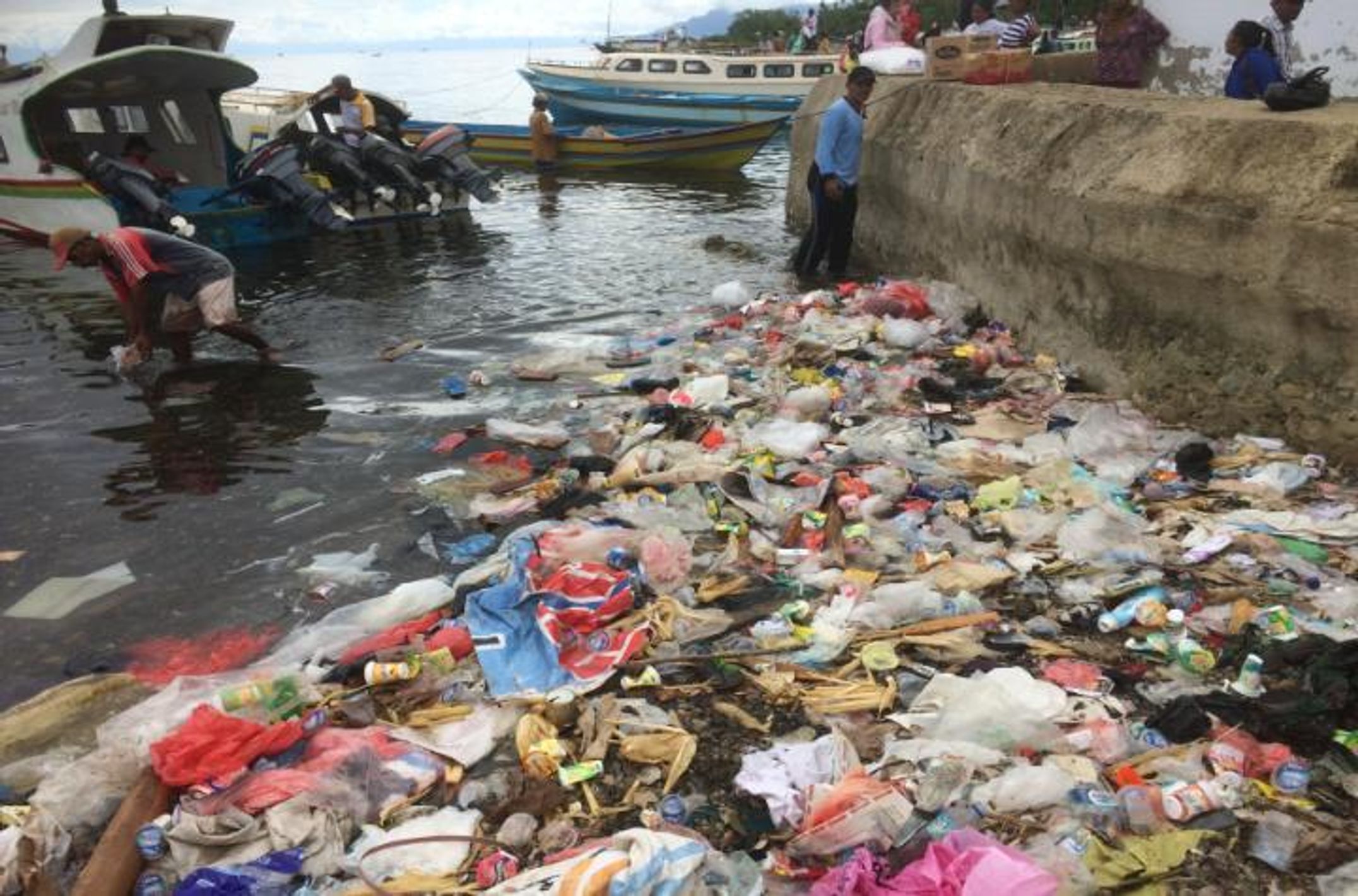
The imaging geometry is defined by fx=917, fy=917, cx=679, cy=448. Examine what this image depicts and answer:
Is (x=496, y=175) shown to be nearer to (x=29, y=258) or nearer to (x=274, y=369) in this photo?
(x=29, y=258)

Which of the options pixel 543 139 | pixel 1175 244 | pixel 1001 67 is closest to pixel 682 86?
pixel 543 139

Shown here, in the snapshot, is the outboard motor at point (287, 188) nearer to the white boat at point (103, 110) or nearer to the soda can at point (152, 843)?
the white boat at point (103, 110)

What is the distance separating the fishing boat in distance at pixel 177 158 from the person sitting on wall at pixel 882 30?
628 cm

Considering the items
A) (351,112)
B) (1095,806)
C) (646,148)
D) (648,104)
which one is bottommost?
(1095,806)

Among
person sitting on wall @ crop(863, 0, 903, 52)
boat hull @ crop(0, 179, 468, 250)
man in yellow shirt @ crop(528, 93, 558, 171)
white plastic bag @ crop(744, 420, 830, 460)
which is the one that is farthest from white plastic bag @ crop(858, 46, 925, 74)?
man in yellow shirt @ crop(528, 93, 558, 171)

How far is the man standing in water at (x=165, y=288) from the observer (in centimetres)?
658

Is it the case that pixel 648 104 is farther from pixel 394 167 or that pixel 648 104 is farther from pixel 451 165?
pixel 394 167

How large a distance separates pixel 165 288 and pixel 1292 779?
7469mm

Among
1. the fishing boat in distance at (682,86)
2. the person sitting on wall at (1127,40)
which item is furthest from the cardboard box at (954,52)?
the fishing boat in distance at (682,86)

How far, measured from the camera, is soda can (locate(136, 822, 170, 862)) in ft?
8.68

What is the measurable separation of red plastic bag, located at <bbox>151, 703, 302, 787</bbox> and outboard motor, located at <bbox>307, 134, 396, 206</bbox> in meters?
11.5

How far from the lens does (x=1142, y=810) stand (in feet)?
8.22

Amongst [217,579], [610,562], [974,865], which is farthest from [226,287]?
[974,865]

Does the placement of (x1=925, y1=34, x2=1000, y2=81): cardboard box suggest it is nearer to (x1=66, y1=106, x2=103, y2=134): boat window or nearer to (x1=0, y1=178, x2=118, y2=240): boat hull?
(x1=0, y1=178, x2=118, y2=240): boat hull
